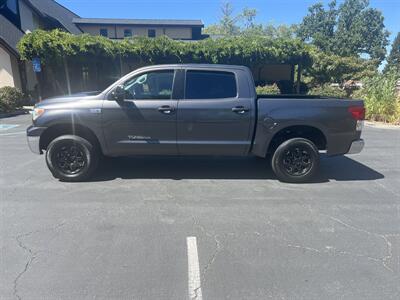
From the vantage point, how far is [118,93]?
195 inches

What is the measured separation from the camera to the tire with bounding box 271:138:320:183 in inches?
205

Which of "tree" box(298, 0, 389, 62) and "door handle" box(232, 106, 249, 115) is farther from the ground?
"tree" box(298, 0, 389, 62)

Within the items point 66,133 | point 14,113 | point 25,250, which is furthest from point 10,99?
point 25,250

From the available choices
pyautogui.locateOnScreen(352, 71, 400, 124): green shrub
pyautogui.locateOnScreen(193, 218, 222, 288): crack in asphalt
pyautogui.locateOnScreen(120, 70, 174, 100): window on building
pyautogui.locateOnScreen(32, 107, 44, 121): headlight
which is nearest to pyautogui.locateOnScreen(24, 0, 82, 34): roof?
pyautogui.locateOnScreen(32, 107, 44, 121): headlight

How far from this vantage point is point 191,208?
429cm

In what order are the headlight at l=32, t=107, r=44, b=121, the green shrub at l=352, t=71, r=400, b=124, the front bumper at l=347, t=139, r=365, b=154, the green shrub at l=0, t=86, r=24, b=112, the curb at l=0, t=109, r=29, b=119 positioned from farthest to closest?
the green shrub at l=0, t=86, r=24, b=112
the curb at l=0, t=109, r=29, b=119
the green shrub at l=352, t=71, r=400, b=124
the front bumper at l=347, t=139, r=365, b=154
the headlight at l=32, t=107, r=44, b=121

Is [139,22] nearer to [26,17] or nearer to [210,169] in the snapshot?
[26,17]

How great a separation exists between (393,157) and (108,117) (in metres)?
6.42

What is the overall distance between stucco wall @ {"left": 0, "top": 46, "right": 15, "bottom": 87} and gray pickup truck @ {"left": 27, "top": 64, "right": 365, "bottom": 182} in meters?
17.1

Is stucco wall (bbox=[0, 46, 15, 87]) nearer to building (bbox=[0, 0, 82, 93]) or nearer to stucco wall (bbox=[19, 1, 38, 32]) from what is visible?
building (bbox=[0, 0, 82, 93])

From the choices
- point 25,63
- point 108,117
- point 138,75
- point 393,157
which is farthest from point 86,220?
point 25,63

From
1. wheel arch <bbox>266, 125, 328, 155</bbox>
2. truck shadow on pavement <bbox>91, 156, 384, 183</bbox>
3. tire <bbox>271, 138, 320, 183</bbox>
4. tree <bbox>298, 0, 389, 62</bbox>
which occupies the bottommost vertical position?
truck shadow on pavement <bbox>91, 156, 384, 183</bbox>

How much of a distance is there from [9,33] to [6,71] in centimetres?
287

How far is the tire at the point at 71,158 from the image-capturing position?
5185 mm
